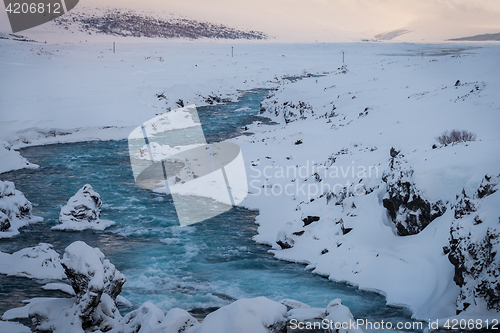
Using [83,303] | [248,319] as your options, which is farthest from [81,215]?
[248,319]

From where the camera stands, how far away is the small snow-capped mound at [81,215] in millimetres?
13115

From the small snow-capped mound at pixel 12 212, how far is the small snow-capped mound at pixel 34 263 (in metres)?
1.85

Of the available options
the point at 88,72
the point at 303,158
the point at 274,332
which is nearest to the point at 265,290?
the point at 274,332

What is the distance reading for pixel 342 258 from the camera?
10.4 m

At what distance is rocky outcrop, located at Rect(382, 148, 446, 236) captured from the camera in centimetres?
945

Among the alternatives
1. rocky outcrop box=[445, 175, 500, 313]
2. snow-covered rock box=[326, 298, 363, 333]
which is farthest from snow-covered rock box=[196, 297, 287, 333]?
rocky outcrop box=[445, 175, 500, 313]

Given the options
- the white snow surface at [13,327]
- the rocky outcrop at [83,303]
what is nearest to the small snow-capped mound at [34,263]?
the white snow surface at [13,327]

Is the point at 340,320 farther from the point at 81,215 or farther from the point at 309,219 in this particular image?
the point at 81,215

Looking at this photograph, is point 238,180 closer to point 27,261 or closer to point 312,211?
point 312,211

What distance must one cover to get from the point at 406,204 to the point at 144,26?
113 meters

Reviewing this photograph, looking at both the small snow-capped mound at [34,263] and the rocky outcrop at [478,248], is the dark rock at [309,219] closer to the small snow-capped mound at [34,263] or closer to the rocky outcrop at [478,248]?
the rocky outcrop at [478,248]

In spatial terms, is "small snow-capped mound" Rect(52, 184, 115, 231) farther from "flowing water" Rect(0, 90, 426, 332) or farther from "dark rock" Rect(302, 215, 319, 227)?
"dark rock" Rect(302, 215, 319, 227)

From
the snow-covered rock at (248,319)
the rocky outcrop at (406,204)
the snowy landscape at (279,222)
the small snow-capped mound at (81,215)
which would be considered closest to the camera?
the snow-covered rock at (248,319)

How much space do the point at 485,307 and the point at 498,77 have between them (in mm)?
21285
